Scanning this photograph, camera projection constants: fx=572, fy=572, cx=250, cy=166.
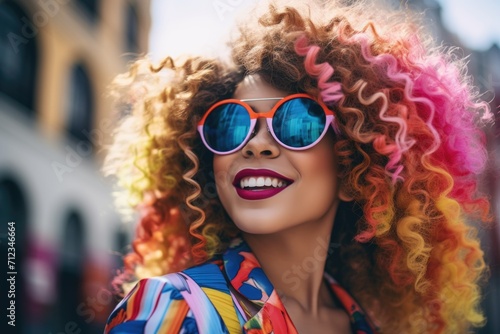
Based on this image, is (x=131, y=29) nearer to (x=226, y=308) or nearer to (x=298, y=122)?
(x=298, y=122)

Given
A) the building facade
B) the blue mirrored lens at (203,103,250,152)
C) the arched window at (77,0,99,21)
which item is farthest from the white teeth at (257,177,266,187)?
the arched window at (77,0,99,21)

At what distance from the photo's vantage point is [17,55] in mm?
7922

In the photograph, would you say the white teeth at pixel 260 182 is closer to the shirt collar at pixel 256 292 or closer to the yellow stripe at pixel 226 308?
the shirt collar at pixel 256 292

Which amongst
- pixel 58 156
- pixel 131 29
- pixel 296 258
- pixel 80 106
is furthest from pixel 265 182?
pixel 131 29

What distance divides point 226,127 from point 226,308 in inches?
27.2

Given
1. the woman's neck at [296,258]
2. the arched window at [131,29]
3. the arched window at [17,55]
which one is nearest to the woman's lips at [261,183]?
the woman's neck at [296,258]

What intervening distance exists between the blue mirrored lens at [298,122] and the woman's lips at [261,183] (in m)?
0.13

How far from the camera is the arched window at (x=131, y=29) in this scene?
39.8ft

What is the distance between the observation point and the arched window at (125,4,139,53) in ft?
39.8

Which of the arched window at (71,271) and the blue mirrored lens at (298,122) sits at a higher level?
the blue mirrored lens at (298,122)

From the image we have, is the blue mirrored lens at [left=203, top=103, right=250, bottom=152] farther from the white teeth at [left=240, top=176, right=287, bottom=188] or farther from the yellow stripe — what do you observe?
the yellow stripe

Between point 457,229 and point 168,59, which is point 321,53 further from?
point 457,229

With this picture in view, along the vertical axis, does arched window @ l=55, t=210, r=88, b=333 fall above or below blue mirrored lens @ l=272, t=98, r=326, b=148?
below

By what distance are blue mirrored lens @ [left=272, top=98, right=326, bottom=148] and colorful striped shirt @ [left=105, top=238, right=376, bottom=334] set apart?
45 centimetres
